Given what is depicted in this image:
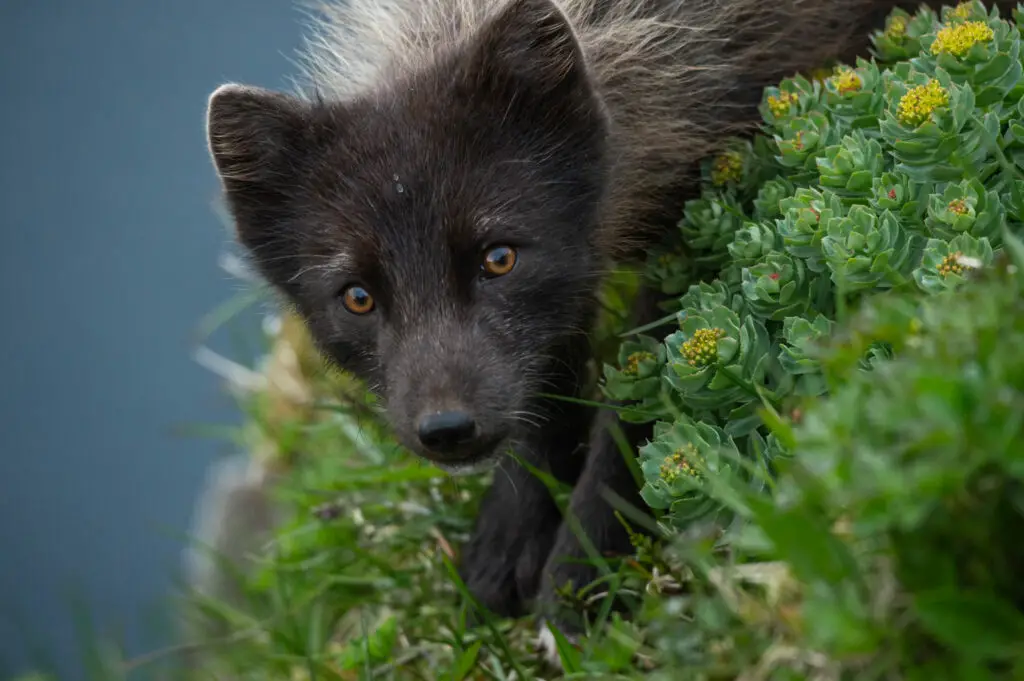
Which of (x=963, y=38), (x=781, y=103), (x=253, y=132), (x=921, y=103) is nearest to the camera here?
(x=921, y=103)

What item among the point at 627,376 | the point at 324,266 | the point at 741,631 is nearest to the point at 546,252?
the point at 627,376

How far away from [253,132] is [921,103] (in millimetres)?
2117

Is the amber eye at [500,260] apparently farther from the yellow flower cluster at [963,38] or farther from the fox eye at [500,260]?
the yellow flower cluster at [963,38]

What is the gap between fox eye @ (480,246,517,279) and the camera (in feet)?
12.0

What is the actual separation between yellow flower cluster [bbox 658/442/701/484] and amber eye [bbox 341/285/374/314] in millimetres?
1249

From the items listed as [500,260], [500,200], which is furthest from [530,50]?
[500,260]

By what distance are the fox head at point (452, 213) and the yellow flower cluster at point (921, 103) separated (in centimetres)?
108

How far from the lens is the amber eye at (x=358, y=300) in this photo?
12.5 ft

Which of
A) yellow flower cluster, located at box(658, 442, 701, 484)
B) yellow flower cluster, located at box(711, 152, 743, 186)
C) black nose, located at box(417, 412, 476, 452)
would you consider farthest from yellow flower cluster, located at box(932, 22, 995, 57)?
black nose, located at box(417, 412, 476, 452)

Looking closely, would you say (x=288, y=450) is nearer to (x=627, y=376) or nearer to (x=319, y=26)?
(x=319, y=26)

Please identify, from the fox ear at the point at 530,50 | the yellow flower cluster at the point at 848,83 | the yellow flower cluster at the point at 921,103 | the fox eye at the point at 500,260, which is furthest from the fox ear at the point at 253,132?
the yellow flower cluster at the point at 921,103

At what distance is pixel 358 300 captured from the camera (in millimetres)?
3820

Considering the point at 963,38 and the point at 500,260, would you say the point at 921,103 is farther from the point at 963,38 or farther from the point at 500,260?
the point at 500,260

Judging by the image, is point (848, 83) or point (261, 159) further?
point (261, 159)
